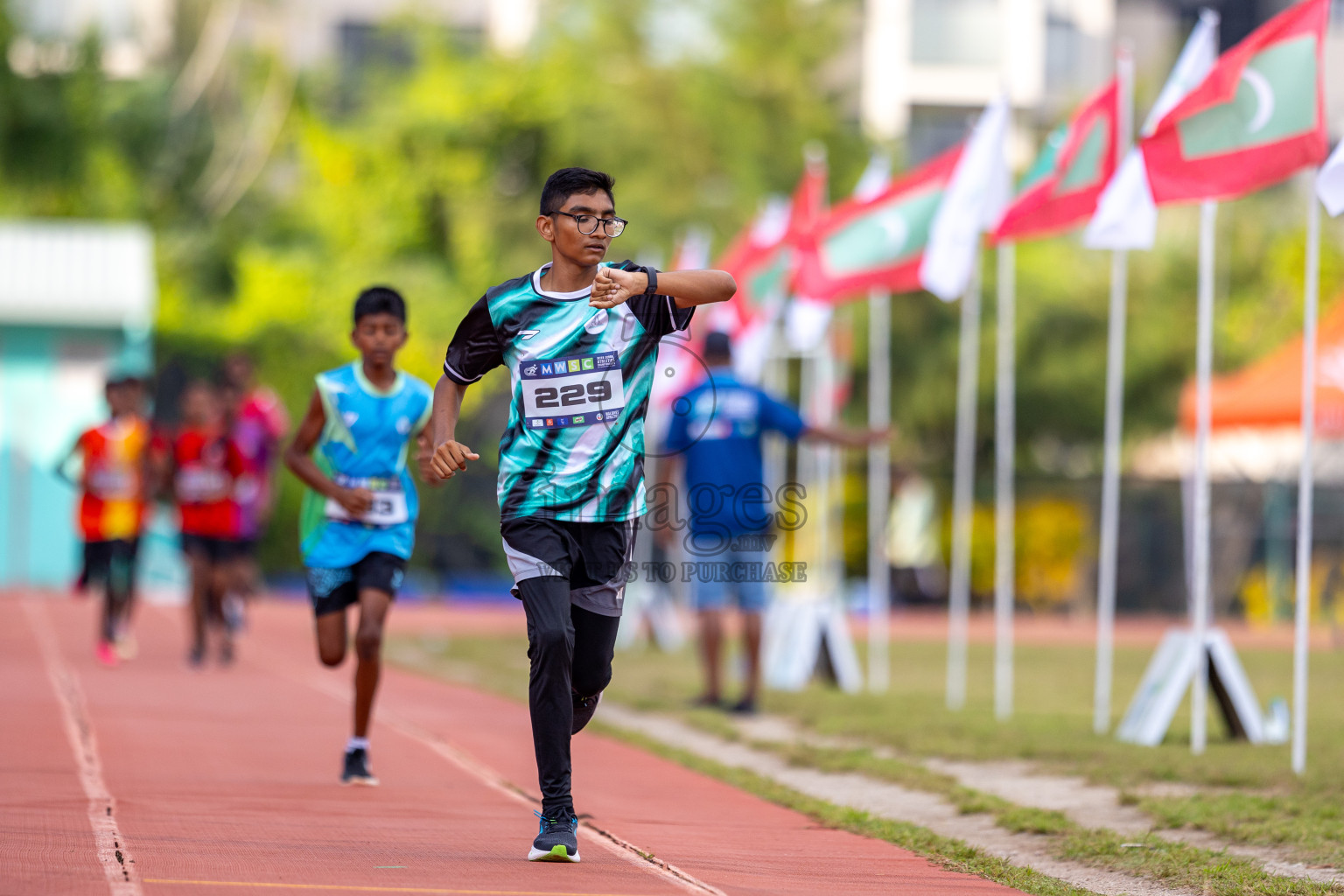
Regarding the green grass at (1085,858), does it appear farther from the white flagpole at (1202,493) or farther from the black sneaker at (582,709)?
the white flagpole at (1202,493)

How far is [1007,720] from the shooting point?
11656mm

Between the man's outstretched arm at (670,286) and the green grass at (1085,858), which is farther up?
the man's outstretched arm at (670,286)

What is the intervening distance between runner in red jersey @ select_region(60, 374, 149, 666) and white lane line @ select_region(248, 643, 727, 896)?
139cm

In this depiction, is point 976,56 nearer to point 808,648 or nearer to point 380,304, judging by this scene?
point 808,648

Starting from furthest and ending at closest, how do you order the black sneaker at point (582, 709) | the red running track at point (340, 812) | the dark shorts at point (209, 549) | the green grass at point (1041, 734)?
the dark shorts at point (209, 549)
the green grass at point (1041, 734)
the black sneaker at point (582, 709)
the red running track at point (340, 812)

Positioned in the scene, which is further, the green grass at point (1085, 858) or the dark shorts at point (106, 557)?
the dark shorts at point (106, 557)

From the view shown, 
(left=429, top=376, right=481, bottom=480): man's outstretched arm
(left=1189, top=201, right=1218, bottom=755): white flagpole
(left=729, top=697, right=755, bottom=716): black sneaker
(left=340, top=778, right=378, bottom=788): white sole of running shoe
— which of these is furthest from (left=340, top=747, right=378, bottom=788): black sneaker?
(left=1189, top=201, right=1218, bottom=755): white flagpole

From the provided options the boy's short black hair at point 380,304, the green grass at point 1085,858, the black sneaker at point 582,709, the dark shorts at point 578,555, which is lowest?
the green grass at point 1085,858

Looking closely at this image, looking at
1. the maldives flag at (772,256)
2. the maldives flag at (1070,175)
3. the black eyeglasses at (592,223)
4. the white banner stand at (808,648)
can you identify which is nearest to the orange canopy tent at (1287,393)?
the maldives flag at (772,256)

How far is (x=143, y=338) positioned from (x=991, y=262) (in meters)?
12.8

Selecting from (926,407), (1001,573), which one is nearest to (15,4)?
(926,407)

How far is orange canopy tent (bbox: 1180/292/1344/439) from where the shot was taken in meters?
20.4

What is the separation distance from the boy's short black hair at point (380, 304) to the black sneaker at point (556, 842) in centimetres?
295

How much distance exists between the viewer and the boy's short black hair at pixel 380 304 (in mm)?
8242
